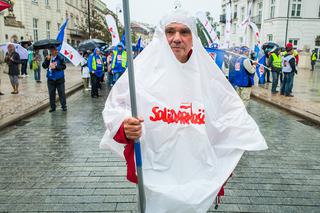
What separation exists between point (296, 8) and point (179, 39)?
36385 mm

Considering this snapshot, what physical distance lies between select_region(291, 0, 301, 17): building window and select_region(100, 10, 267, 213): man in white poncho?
3609cm

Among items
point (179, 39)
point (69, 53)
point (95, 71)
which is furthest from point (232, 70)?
point (179, 39)

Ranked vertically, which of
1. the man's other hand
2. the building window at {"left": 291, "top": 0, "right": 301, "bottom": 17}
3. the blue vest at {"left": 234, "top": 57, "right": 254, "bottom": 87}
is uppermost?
the building window at {"left": 291, "top": 0, "right": 301, "bottom": 17}

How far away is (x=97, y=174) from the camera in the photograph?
435 centimetres

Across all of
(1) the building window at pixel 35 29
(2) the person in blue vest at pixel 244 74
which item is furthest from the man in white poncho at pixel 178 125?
(1) the building window at pixel 35 29

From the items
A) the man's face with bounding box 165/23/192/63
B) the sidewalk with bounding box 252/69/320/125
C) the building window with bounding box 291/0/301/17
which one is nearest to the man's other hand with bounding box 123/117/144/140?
the man's face with bounding box 165/23/192/63

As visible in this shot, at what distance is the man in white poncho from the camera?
1.90m

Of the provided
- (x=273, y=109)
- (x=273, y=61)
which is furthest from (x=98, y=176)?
(x=273, y=61)

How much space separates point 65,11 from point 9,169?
4097 cm

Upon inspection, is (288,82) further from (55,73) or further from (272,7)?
(272,7)

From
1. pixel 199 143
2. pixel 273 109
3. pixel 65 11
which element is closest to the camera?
pixel 199 143

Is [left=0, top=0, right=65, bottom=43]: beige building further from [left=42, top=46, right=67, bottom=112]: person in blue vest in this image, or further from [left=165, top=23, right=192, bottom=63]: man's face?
[left=165, top=23, right=192, bottom=63]: man's face

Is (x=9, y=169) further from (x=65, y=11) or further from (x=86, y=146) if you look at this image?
(x=65, y=11)

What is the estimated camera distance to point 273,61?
1343 cm
